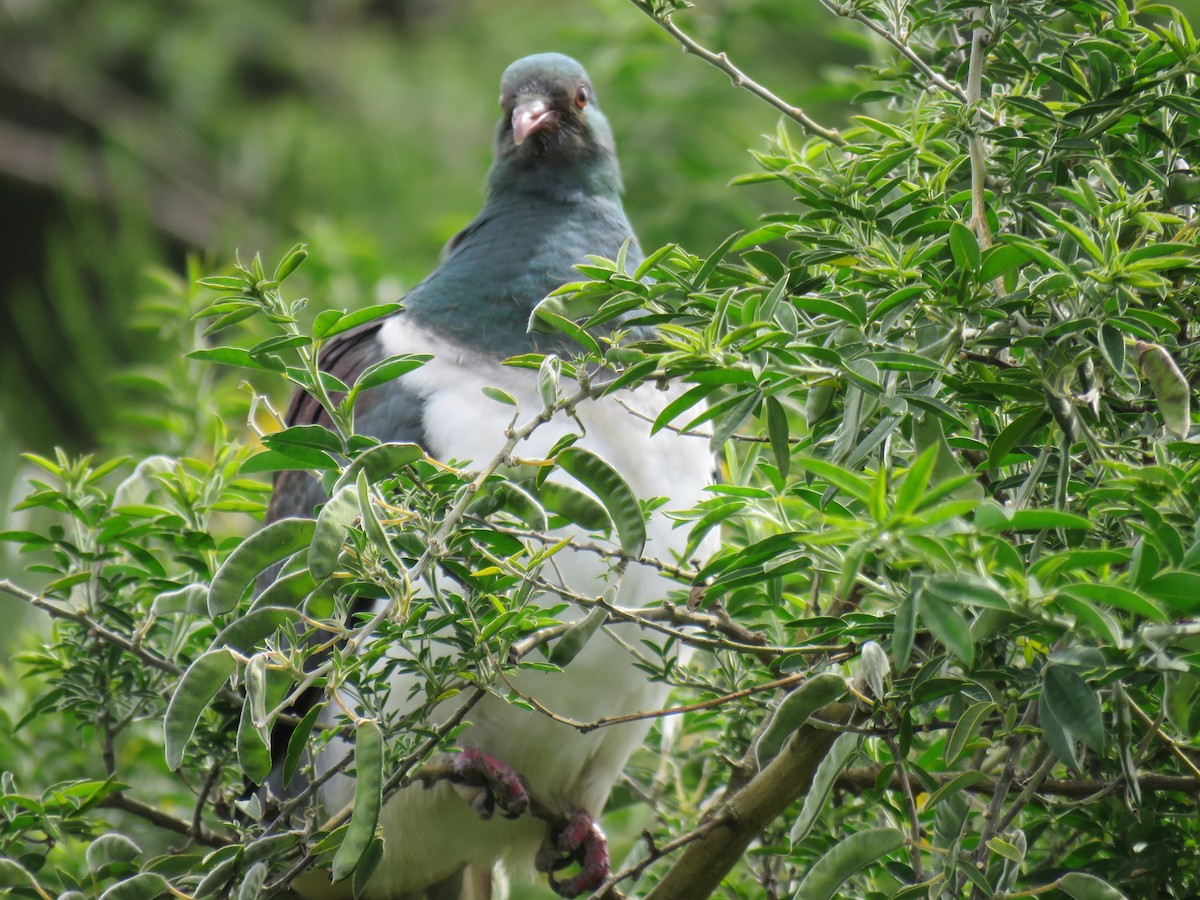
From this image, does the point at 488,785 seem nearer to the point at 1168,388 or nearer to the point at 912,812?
the point at 912,812

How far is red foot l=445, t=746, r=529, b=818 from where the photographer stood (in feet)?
6.91

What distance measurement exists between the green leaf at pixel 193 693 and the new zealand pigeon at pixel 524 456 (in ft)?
2.46

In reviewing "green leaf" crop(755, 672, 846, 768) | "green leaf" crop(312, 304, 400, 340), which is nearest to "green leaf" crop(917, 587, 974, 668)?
"green leaf" crop(755, 672, 846, 768)

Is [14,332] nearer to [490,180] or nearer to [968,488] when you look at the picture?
[490,180]

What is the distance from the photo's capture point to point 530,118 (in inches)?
105

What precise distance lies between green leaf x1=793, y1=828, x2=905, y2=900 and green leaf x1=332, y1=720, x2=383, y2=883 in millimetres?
412

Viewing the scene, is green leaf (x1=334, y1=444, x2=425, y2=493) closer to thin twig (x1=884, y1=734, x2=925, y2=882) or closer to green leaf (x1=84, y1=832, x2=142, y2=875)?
thin twig (x1=884, y1=734, x2=925, y2=882)

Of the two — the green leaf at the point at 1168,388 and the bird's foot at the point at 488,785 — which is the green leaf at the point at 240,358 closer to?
the green leaf at the point at 1168,388

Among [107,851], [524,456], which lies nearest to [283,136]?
[524,456]

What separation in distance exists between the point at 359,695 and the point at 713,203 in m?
2.35

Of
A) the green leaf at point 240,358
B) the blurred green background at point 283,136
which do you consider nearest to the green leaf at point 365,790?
the green leaf at point 240,358

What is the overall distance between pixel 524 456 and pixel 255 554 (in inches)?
30.6

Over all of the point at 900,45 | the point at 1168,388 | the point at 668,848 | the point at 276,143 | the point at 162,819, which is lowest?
the point at 162,819

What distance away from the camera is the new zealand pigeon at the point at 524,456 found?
7.11 ft
